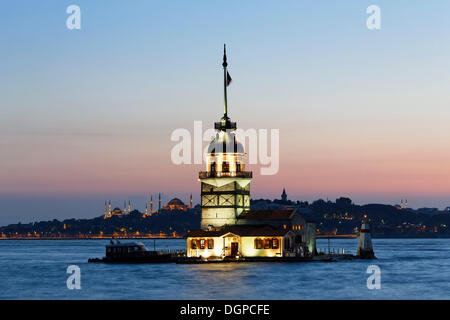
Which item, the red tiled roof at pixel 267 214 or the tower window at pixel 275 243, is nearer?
the tower window at pixel 275 243

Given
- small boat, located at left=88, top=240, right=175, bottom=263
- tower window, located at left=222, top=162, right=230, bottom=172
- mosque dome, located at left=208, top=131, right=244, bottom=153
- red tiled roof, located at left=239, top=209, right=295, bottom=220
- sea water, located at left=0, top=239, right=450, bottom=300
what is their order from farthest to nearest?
1. small boat, located at left=88, top=240, right=175, bottom=263
2. mosque dome, located at left=208, top=131, right=244, bottom=153
3. tower window, located at left=222, top=162, right=230, bottom=172
4. red tiled roof, located at left=239, top=209, right=295, bottom=220
5. sea water, located at left=0, top=239, right=450, bottom=300

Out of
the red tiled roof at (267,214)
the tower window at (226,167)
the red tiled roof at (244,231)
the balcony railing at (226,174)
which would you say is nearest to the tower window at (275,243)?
the red tiled roof at (244,231)

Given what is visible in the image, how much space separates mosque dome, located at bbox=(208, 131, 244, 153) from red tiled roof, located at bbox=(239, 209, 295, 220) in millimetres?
7349

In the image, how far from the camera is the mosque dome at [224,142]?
96.1 metres

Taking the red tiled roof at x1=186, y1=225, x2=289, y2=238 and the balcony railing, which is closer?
the red tiled roof at x1=186, y1=225, x2=289, y2=238

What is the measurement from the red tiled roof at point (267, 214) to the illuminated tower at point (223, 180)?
99 centimetres

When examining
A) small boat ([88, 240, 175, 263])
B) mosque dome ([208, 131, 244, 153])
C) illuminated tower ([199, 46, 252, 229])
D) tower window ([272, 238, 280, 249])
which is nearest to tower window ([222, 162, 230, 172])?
illuminated tower ([199, 46, 252, 229])

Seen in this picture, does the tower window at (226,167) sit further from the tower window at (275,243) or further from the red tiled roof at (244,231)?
the tower window at (275,243)

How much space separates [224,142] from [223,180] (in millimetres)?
4707

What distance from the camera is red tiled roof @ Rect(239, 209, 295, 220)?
93.4 meters

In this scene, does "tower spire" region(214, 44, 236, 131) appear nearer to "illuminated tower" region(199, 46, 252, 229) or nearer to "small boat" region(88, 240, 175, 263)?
"illuminated tower" region(199, 46, 252, 229)
